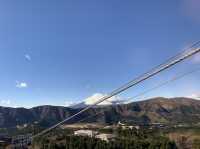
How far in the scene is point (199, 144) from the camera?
16025 cm

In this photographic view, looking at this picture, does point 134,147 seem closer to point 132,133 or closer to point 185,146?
point 132,133

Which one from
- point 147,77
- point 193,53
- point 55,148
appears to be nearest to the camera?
point 193,53

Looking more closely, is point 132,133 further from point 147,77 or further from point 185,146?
point 147,77

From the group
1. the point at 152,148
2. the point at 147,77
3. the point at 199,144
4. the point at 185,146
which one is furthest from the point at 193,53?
the point at 185,146

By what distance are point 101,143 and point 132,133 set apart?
47.3 metres

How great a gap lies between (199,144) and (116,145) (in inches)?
1754

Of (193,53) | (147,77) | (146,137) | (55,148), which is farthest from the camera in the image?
(146,137)

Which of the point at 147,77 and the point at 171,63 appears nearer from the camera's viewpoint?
the point at 171,63

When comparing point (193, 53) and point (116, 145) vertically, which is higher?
point (193, 53)

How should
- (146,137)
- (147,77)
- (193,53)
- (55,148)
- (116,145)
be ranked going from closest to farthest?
(193,53)
(147,77)
(55,148)
(116,145)
(146,137)

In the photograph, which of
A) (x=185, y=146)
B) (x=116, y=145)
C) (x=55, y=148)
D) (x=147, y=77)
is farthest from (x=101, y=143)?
(x=147, y=77)

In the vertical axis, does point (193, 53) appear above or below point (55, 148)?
above

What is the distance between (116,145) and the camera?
15675cm

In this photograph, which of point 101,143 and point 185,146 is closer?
point 101,143
